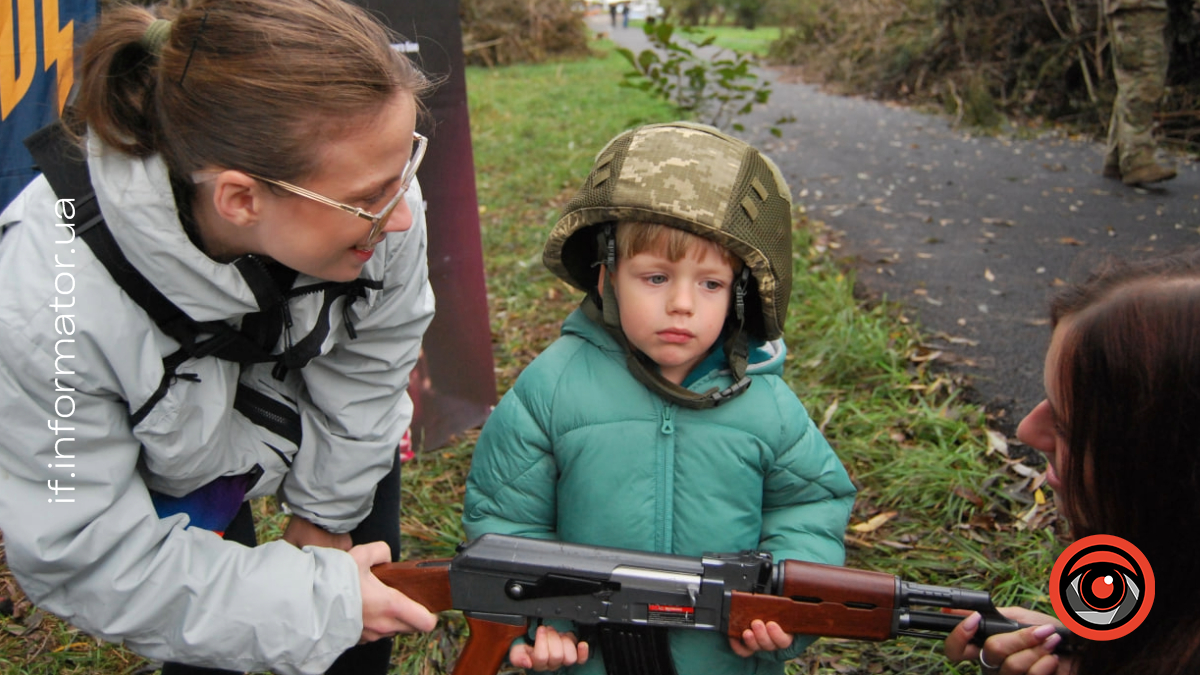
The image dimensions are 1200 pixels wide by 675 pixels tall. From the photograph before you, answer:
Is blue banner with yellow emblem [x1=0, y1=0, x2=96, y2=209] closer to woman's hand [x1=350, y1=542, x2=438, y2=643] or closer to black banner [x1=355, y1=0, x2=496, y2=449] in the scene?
black banner [x1=355, y1=0, x2=496, y2=449]

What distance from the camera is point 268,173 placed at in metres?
1.63

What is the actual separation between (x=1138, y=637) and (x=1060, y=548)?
1.57 metres

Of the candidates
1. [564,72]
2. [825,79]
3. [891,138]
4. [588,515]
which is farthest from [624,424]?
[564,72]

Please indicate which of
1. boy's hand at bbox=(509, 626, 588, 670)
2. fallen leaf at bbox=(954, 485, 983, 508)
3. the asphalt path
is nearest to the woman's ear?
boy's hand at bbox=(509, 626, 588, 670)

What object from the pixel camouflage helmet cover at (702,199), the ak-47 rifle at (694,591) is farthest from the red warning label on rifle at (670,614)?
the pixel camouflage helmet cover at (702,199)

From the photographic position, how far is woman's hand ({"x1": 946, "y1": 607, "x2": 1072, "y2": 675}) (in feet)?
5.82

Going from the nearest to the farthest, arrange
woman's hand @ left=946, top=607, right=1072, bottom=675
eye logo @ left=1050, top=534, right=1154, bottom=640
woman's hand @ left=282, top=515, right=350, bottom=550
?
1. eye logo @ left=1050, top=534, right=1154, bottom=640
2. woman's hand @ left=946, top=607, right=1072, bottom=675
3. woman's hand @ left=282, top=515, right=350, bottom=550

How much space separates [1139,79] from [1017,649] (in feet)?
21.4

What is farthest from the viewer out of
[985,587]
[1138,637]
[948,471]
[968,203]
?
[968,203]

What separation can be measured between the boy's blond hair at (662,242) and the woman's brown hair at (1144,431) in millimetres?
722

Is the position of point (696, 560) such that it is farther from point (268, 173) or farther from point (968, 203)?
point (968, 203)

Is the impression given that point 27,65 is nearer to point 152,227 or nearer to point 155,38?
point 155,38

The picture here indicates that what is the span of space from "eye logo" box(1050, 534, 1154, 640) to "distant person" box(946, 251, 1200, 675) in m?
0.02

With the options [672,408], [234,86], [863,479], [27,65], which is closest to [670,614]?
[672,408]
